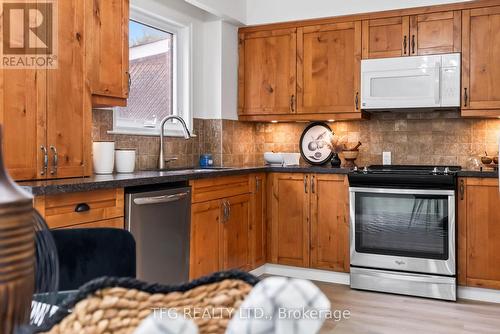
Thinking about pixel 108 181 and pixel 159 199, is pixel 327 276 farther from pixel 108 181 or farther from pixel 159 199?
pixel 108 181

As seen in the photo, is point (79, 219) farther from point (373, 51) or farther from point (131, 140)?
point (373, 51)

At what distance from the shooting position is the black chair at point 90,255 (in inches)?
56.9

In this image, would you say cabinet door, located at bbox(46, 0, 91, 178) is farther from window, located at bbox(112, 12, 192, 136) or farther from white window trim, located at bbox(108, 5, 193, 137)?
white window trim, located at bbox(108, 5, 193, 137)

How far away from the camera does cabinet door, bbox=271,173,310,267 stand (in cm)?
418

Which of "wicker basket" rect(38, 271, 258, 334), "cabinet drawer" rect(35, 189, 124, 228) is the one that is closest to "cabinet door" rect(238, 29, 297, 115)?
"cabinet drawer" rect(35, 189, 124, 228)

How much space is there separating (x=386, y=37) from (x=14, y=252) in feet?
13.1

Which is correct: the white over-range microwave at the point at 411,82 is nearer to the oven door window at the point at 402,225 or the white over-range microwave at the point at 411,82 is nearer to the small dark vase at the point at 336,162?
the small dark vase at the point at 336,162

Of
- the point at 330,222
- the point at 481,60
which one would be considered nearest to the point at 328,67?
the point at 481,60

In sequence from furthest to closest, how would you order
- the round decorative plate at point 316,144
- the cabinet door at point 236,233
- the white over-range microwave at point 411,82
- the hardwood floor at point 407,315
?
the round decorative plate at point 316,144 → the white over-range microwave at point 411,82 → the cabinet door at point 236,233 → the hardwood floor at point 407,315

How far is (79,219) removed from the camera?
2.34m

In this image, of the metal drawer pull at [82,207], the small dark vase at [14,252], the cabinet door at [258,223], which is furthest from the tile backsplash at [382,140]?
the small dark vase at [14,252]

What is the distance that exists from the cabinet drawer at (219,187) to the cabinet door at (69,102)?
78 centimetres

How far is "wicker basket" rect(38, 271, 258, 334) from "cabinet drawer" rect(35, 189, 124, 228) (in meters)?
1.71

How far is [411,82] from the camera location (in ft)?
13.0
